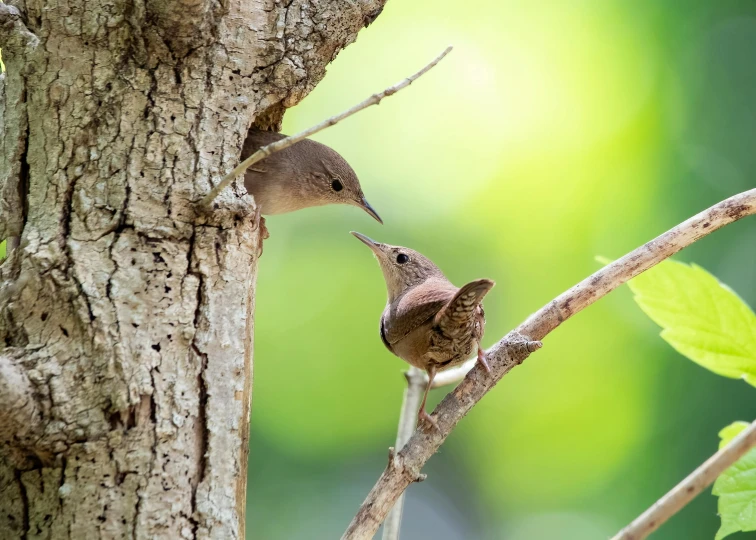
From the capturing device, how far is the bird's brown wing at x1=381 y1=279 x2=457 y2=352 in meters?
2.58

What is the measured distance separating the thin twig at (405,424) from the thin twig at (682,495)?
3.40ft

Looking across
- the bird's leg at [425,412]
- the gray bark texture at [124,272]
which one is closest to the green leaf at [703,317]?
the bird's leg at [425,412]

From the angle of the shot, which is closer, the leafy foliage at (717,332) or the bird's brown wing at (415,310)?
the leafy foliage at (717,332)

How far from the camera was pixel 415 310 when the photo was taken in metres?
2.63

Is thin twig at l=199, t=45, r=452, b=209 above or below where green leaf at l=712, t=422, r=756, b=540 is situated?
above

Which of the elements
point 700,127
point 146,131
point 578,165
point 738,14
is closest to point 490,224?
point 578,165

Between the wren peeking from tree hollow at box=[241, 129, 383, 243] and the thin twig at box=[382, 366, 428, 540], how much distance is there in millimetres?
868

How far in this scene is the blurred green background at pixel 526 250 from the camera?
5.39 metres

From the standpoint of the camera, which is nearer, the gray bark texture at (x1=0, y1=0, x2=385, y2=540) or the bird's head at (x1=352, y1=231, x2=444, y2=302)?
the gray bark texture at (x1=0, y1=0, x2=385, y2=540)

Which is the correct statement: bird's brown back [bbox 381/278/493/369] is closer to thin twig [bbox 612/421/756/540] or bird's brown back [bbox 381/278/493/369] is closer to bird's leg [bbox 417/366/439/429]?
bird's leg [bbox 417/366/439/429]

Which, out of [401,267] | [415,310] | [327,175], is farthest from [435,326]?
[327,175]

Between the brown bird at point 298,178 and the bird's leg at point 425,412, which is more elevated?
the brown bird at point 298,178

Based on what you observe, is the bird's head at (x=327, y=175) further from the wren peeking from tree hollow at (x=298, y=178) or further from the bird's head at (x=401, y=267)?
the bird's head at (x=401, y=267)

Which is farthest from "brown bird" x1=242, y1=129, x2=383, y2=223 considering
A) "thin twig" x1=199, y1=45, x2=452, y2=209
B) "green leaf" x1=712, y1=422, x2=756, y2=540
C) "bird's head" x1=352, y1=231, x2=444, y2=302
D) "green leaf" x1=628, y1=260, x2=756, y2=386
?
"green leaf" x1=712, y1=422, x2=756, y2=540
